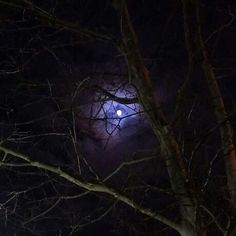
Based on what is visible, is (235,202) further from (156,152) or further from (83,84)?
(83,84)

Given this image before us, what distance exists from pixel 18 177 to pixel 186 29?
6.22m

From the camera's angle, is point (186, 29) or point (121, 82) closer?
point (186, 29)

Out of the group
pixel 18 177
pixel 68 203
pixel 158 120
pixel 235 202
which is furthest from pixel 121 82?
pixel 68 203

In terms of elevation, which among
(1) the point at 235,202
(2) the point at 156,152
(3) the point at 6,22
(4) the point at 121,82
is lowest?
(1) the point at 235,202

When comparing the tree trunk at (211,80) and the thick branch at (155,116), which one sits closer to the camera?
the thick branch at (155,116)

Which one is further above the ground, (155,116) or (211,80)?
(211,80)

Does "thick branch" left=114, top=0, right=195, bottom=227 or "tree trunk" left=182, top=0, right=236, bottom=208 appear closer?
"thick branch" left=114, top=0, right=195, bottom=227

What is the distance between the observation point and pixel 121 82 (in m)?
8.44

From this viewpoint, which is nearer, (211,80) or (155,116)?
(155,116)

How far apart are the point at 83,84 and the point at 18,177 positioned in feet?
16.7

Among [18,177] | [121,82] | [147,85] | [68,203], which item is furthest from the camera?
[68,203]

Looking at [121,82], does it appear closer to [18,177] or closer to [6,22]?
[6,22]

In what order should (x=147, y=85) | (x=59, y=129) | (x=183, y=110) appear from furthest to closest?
(x=59, y=129) → (x=147, y=85) → (x=183, y=110)

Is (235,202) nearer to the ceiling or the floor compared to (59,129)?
Answer: nearer to the floor
